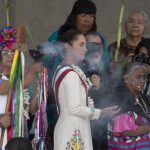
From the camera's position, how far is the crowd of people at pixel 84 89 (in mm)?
4770

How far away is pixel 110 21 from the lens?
7.39 meters

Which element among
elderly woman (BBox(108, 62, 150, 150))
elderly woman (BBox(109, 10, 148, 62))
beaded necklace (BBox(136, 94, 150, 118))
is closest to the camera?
elderly woman (BBox(108, 62, 150, 150))

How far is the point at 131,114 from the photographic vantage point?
5141 millimetres

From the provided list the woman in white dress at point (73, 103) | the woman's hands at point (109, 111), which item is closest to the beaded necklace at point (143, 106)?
the woman's hands at point (109, 111)

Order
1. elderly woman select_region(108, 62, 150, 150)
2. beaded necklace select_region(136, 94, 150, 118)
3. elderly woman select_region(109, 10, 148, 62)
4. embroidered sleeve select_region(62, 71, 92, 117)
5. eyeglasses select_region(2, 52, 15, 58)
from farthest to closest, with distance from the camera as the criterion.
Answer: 1. elderly woman select_region(109, 10, 148, 62)
2. beaded necklace select_region(136, 94, 150, 118)
3. elderly woman select_region(108, 62, 150, 150)
4. eyeglasses select_region(2, 52, 15, 58)
5. embroidered sleeve select_region(62, 71, 92, 117)

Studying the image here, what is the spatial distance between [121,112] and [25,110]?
32.2 inches

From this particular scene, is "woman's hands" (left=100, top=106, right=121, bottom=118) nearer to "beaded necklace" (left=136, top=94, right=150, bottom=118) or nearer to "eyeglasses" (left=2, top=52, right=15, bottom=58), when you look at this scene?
"beaded necklace" (left=136, top=94, right=150, bottom=118)

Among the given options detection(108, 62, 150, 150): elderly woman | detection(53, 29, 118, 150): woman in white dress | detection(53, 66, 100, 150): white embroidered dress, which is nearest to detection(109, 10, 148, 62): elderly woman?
detection(108, 62, 150, 150): elderly woman

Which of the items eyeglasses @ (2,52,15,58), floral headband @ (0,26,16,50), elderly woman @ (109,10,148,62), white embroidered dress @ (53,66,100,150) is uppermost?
elderly woman @ (109,10,148,62)

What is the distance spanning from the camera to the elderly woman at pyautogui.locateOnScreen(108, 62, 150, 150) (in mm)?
5102

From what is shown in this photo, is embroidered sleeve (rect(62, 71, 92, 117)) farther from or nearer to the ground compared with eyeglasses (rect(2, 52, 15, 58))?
nearer to the ground

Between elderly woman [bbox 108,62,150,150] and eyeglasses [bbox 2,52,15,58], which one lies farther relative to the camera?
elderly woman [bbox 108,62,150,150]

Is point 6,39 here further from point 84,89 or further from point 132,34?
point 132,34

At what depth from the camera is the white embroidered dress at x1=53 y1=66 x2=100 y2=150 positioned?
4.70 meters
